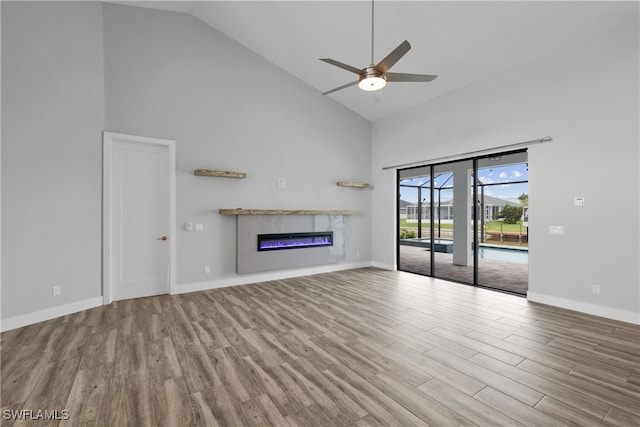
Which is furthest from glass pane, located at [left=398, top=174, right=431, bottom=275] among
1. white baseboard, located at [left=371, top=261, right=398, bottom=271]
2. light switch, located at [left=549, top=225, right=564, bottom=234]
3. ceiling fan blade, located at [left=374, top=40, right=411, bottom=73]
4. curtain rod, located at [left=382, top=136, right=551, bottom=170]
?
ceiling fan blade, located at [left=374, top=40, right=411, bottom=73]

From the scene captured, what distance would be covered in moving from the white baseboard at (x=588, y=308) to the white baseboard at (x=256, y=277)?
11.5 ft

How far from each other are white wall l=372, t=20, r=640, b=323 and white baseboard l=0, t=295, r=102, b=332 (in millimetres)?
6295

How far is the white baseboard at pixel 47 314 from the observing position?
3192 mm

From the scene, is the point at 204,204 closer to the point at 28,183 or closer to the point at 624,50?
the point at 28,183

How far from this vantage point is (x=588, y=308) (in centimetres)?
371

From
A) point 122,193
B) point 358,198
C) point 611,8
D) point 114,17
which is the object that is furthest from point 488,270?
point 114,17

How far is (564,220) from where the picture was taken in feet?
12.9

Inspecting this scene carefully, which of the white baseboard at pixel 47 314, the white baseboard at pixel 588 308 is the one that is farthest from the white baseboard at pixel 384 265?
the white baseboard at pixel 47 314

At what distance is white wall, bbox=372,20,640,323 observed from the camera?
3.46 metres

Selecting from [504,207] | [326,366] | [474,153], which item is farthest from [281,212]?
[504,207]

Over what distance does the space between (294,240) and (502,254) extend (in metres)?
5.40

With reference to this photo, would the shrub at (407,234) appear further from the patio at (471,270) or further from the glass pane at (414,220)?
the patio at (471,270)

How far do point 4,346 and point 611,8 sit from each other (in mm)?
7402

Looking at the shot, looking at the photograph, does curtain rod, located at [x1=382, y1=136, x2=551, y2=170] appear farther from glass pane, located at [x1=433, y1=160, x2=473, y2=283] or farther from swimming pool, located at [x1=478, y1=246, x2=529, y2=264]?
swimming pool, located at [x1=478, y1=246, x2=529, y2=264]
